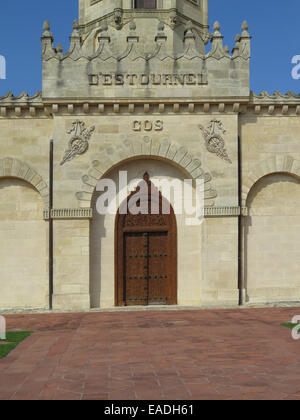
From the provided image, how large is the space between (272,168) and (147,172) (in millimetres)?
4144

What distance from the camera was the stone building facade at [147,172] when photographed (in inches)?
627

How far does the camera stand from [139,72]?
16.0 meters

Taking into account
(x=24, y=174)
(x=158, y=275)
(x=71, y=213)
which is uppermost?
(x=24, y=174)

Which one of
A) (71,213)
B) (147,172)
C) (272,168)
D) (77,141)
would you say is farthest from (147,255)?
(272,168)

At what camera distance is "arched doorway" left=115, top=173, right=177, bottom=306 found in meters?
16.4

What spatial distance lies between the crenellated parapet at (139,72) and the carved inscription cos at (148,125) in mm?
850

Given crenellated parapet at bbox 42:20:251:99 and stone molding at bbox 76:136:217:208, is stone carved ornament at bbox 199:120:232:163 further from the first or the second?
crenellated parapet at bbox 42:20:251:99

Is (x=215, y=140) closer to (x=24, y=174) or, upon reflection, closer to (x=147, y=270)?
(x=147, y=270)

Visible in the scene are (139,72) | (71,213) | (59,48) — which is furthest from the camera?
(59,48)

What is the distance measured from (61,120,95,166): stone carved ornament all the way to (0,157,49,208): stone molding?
3.39ft

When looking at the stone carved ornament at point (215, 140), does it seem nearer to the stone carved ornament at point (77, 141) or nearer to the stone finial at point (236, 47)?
the stone finial at point (236, 47)

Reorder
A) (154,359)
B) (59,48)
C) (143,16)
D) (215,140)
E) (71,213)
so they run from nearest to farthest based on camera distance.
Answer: (154,359) → (71,213) → (215,140) → (59,48) → (143,16)

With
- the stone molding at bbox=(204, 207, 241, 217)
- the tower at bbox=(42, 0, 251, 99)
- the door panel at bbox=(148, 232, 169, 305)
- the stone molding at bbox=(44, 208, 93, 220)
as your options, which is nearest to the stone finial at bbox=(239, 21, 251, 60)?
the tower at bbox=(42, 0, 251, 99)

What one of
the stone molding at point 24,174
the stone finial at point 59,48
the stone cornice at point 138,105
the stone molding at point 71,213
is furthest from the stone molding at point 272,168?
the stone finial at point 59,48
